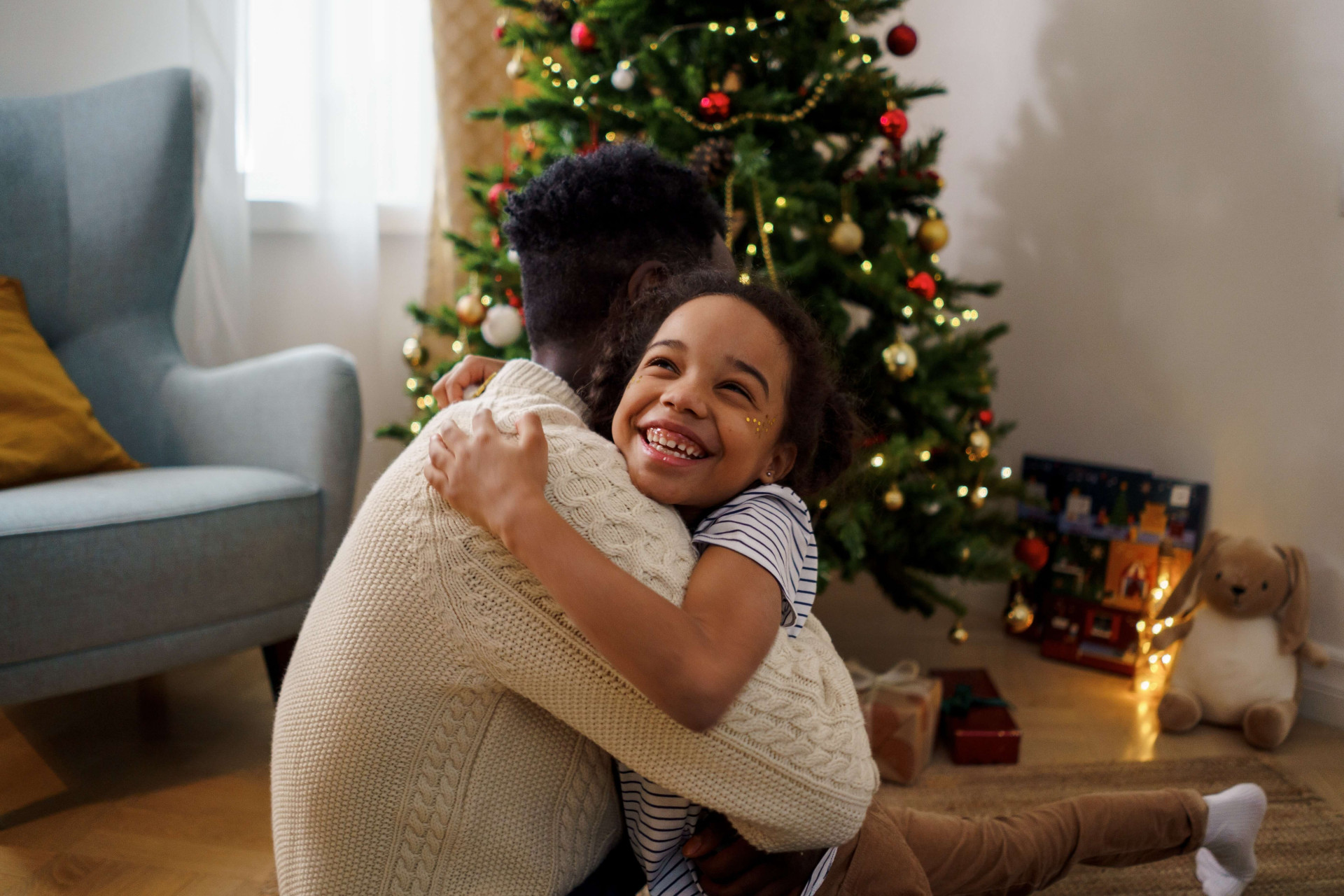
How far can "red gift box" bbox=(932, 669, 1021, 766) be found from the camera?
1.71 metres

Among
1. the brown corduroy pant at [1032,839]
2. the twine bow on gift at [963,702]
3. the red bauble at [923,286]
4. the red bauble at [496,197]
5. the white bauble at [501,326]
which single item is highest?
the red bauble at [496,197]

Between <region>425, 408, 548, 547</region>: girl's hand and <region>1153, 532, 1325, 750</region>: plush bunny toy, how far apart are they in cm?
169

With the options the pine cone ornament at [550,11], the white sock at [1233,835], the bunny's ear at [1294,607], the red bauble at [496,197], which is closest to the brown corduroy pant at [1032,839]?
the white sock at [1233,835]

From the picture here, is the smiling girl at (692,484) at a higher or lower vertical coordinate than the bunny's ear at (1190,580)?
higher

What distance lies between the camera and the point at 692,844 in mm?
788

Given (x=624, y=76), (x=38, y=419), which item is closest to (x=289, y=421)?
(x=38, y=419)

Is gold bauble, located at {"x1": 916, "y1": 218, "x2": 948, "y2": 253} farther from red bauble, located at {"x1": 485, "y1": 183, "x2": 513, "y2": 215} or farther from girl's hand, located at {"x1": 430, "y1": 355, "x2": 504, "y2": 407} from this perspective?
girl's hand, located at {"x1": 430, "y1": 355, "x2": 504, "y2": 407}

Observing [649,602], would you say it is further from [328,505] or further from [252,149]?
[252,149]

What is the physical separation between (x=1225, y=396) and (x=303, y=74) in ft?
7.59

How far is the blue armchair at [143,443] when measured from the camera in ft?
4.43

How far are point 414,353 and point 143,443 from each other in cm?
57

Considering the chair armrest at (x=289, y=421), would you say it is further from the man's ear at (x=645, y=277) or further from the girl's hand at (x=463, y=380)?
the man's ear at (x=645, y=277)

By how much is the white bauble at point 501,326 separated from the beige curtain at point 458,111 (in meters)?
0.73

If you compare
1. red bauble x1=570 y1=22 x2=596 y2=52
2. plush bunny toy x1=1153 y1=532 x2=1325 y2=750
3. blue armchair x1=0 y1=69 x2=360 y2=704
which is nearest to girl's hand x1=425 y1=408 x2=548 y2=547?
blue armchair x1=0 y1=69 x2=360 y2=704
